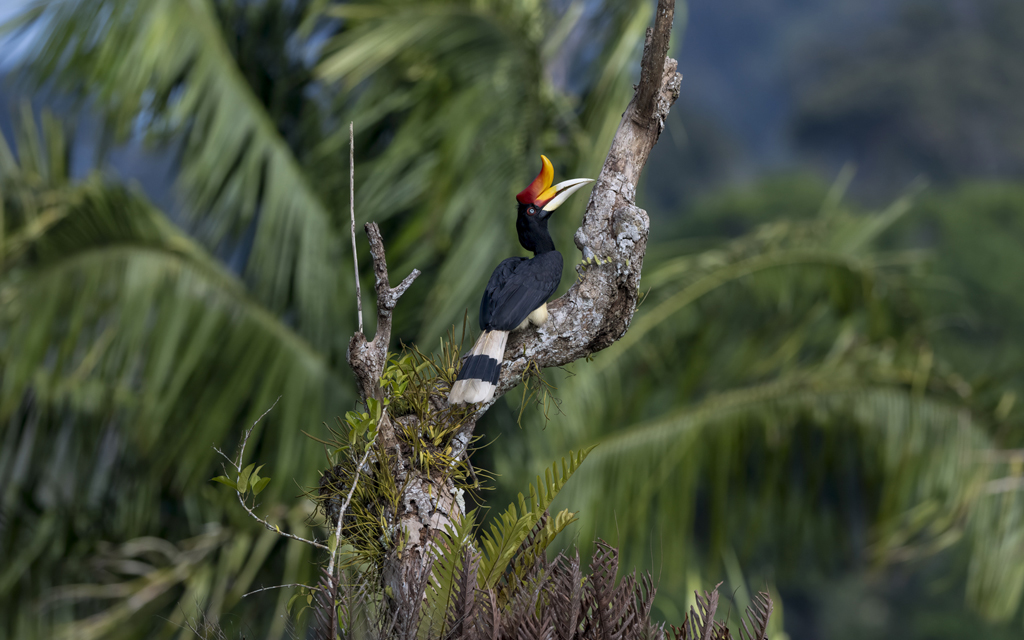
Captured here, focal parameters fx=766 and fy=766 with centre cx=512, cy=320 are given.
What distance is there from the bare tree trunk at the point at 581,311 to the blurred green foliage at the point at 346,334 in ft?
5.65

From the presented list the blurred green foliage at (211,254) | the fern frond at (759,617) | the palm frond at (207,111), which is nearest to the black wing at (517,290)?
the fern frond at (759,617)

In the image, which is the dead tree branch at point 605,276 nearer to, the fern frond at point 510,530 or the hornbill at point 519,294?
the hornbill at point 519,294

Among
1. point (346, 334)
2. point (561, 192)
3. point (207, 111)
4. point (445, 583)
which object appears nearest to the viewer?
point (445, 583)

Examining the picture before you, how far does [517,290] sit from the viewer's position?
4.30 ft

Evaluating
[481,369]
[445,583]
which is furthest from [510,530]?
[481,369]

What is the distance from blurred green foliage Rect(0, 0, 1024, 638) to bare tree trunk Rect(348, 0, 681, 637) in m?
1.72

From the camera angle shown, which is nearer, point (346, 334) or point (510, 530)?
point (510, 530)

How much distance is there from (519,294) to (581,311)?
0.11 metres

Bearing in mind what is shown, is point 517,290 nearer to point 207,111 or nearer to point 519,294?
point 519,294

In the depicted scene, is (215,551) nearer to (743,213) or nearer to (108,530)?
(108,530)

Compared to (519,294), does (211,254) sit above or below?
below

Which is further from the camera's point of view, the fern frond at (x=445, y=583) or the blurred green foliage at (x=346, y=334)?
the blurred green foliage at (x=346, y=334)

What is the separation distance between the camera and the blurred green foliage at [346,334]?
3238 millimetres

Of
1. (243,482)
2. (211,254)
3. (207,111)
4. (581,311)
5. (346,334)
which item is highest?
(207,111)
